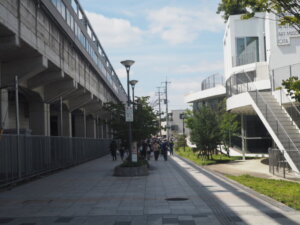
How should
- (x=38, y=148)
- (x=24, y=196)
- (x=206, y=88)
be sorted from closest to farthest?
(x=24, y=196) → (x=38, y=148) → (x=206, y=88)

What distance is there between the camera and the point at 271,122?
23.5 m

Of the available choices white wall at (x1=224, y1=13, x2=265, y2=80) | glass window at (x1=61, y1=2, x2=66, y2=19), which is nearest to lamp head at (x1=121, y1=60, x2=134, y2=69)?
glass window at (x1=61, y1=2, x2=66, y2=19)

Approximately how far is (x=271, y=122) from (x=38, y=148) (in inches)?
458

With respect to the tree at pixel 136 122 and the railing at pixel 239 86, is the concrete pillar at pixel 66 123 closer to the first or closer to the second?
the tree at pixel 136 122

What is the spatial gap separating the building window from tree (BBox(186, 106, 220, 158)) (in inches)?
415

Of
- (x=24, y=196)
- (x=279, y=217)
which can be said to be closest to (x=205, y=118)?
(x=24, y=196)

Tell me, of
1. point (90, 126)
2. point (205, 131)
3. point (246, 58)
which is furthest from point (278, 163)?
point (90, 126)

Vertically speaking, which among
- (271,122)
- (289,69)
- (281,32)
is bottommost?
(271,122)

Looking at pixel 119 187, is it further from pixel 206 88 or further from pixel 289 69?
pixel 206 88

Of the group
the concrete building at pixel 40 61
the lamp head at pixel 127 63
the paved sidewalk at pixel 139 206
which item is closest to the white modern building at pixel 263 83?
the paved sidewalk at pixel 139 206

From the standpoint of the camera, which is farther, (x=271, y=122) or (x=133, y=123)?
(x=133, y=123)

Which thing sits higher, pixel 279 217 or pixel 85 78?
pixel 85 78

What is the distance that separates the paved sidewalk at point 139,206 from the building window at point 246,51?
2706 centimetres

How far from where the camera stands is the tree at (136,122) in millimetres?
25281
